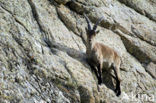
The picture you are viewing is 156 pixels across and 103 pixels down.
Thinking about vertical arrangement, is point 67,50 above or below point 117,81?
above

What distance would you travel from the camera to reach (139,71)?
1166 centimetres

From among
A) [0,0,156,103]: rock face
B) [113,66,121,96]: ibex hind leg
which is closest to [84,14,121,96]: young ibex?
[113,66,121,96]: ibex hind leg

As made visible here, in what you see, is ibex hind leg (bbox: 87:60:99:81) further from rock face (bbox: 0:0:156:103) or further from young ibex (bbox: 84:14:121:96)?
rock face (bbox: 0:0:156:103)

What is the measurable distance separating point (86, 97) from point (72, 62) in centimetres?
147

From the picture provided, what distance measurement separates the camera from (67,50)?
32.5 feet

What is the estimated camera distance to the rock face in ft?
24.7

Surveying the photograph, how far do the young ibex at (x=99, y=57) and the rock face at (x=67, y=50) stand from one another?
26 centimetres

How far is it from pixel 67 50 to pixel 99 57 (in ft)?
4.21

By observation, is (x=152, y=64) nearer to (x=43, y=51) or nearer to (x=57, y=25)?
Result: (x=57, y=25)

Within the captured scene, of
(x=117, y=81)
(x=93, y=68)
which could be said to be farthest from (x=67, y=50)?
(x=117, y=81)

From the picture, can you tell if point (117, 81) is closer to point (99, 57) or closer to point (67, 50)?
point (99, 57)

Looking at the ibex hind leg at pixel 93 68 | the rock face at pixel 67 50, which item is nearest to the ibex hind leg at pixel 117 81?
the rock face at pixel 67 50

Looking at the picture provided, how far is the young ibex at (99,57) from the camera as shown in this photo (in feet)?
32.7

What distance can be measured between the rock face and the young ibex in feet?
0.84
